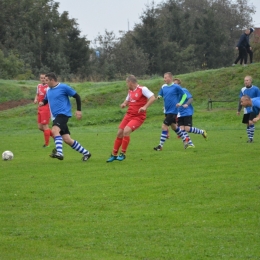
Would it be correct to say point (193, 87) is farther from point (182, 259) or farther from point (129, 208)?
point (182, 259)

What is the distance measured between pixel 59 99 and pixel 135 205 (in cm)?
620

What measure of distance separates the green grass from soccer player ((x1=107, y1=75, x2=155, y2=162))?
0.42 metres

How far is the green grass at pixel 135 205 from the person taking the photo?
22.8 feet

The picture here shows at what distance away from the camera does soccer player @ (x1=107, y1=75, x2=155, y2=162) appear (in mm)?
15055

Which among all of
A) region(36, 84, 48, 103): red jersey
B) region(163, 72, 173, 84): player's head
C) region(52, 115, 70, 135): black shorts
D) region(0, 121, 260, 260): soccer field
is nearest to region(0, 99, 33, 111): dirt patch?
region(36, 84, 48, 103): red jersey

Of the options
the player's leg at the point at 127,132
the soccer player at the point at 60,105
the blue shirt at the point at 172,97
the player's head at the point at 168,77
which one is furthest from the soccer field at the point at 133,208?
the player's head at the point at 168,77

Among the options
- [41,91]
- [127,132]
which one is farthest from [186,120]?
[127,132]

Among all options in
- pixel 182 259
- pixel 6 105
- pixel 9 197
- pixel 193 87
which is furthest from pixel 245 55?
pixel 182 259

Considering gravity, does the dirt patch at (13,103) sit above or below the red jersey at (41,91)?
below

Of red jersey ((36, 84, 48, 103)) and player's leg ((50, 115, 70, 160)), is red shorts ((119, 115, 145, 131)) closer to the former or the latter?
player's leg ((50, 115, 70, 160))

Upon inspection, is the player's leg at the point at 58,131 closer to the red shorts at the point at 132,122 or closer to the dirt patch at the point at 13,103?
the red shorts at the point at 132,122

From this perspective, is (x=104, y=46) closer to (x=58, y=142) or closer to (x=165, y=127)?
(x=165, y=127)

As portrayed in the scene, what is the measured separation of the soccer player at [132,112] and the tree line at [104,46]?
40.2m

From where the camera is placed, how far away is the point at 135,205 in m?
9.26
